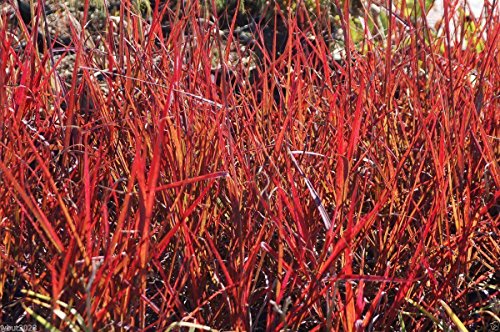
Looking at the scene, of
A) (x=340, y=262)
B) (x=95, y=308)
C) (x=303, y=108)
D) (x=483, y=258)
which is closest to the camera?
(x=95, y=308)

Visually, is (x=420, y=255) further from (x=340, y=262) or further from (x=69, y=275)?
(x=69, y=275)

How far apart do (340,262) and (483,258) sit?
341 mm

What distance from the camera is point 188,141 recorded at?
1.33 m

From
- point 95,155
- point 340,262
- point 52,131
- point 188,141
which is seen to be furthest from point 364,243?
point 52,131

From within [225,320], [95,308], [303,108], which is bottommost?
[225,320]

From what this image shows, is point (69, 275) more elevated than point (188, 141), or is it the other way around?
point (188, 141)

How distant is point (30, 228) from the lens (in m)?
1.36

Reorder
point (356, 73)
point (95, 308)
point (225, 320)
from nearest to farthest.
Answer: point (95, 308)
point (225, 320)
point (356, 73)

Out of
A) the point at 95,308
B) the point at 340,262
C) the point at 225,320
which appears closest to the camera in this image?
the point at 95,308

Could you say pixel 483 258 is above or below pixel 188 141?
below

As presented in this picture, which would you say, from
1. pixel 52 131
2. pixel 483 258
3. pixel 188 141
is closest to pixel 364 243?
pixel 483 258

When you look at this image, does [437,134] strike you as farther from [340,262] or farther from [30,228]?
[30,228]

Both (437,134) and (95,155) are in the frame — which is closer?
(95,155)

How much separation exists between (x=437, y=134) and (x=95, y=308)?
0.91m
